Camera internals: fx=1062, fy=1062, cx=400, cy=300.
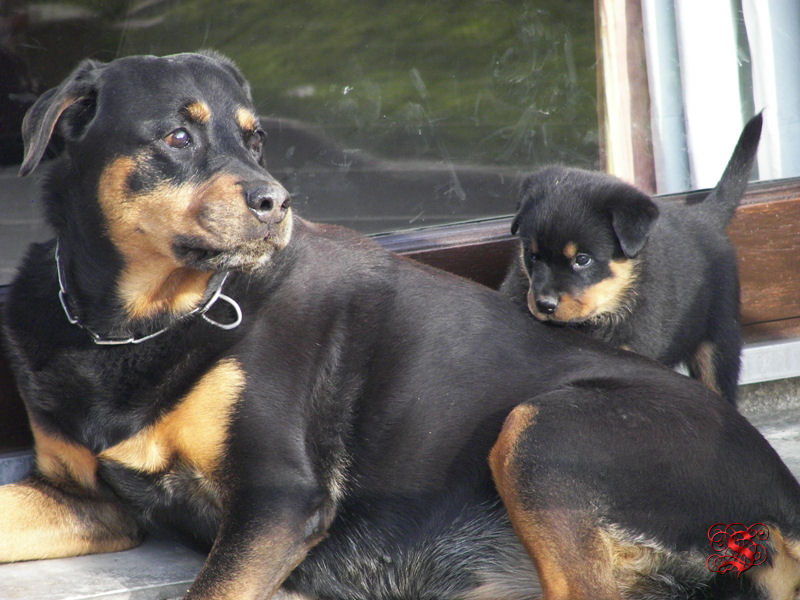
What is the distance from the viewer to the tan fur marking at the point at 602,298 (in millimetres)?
3868

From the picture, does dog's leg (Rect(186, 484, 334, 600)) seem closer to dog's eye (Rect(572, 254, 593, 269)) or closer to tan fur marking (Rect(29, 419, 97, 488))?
tan fur marking (Rect(29, 419, 97, 488))

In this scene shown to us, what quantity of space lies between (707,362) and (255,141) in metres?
2.10

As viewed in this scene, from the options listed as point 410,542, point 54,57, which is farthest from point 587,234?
point 54,57

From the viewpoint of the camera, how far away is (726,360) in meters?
4.31

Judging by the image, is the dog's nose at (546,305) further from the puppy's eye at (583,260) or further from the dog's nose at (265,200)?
the dog's nose at (265,200)

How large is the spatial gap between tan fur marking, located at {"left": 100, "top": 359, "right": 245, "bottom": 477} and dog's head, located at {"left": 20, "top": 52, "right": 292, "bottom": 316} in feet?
1.04

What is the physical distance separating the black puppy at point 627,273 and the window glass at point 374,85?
2.15 feet

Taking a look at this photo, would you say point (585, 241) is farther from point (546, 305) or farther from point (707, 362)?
point (707, 362)

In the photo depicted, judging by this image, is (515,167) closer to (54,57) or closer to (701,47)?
(701,47)

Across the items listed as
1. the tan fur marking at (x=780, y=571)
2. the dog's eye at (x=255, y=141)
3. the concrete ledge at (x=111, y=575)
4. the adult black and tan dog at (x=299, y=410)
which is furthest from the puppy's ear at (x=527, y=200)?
the concrete ledge at (x=111, y=575)

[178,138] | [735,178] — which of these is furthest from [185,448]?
[735,178]

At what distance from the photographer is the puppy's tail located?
4.66 meters

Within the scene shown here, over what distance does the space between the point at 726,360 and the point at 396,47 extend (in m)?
1.98

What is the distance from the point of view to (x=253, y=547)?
2.92 metres
